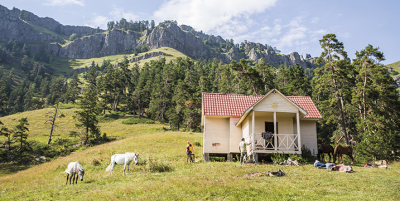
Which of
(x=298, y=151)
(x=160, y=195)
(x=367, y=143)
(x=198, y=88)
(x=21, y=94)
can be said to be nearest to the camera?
(x=160, y=195)

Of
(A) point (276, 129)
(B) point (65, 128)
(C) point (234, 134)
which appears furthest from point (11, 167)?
(A) point (276, 129)

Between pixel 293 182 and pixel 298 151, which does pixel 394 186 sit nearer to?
pixel 293 182

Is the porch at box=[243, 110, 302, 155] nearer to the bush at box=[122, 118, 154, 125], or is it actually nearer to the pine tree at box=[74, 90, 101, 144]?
the pine tree at box=[74, 90, 101, 144]

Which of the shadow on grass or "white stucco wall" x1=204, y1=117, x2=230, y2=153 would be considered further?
the shadow on grass

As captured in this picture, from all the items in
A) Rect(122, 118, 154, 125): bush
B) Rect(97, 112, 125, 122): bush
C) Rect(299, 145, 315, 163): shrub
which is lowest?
Rect(299, 145, 315, 163): shrub

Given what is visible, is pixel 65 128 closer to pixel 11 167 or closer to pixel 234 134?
pixel 11 167

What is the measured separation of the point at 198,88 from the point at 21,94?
106124mm

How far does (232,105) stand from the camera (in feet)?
76.9

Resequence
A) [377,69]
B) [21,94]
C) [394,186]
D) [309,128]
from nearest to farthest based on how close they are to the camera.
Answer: [394,186]
[309,128]
[377,69]
[21,94]

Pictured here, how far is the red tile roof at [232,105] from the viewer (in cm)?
2239

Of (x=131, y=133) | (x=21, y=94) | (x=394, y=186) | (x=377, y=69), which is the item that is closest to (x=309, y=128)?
(x=394, y=186)

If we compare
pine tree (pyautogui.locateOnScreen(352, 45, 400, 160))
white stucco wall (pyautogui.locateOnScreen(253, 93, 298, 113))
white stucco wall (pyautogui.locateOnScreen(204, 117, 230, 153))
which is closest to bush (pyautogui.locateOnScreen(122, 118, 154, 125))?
white stucco wall (pyautogui.locateOnScreen(204, 117, 230, 153))

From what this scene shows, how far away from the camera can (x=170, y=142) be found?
110 feet

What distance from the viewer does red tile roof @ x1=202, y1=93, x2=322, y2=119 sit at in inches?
882
